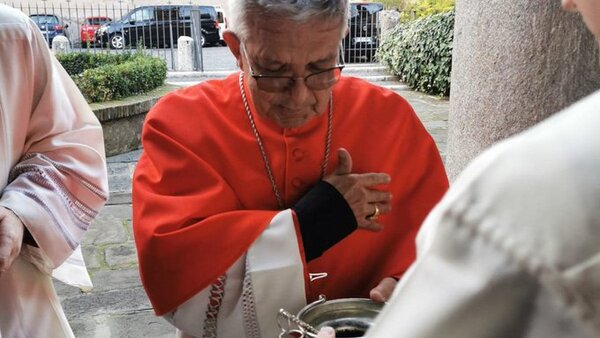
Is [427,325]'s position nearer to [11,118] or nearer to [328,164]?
[328,164]

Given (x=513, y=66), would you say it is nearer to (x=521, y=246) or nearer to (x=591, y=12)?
(x=591, y=12)

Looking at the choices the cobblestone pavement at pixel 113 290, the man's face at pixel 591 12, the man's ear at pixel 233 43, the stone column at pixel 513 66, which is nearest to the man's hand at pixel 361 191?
the man's ear at pixel 233 43

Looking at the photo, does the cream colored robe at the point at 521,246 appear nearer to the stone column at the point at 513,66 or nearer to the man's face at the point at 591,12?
the man's face at the point at 591,12

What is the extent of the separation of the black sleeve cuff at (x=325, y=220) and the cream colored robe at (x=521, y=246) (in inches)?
43.2

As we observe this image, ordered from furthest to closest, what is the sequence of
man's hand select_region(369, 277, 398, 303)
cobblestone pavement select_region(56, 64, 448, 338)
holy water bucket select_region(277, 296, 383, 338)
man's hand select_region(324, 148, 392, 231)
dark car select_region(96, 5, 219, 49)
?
1. dark car select_region(96, 5, 219, 49)
2. cobblestone pavement select_region(56, 64, 448, 338)
3. man's hand select_region(324, 148, 392, 231)
4. man's hand select_region(369, 277, 398, 303)
5. holy water bucket select_region(277, 296, 383, 338)

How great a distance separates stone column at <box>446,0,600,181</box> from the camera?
2.86 m

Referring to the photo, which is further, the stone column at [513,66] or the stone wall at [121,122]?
the stone wall at [121,122]

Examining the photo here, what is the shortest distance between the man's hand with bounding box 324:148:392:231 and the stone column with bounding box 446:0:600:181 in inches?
57.2

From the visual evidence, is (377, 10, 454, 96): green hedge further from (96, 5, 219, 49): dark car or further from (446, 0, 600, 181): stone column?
(446, 0, 600, 181): stone column

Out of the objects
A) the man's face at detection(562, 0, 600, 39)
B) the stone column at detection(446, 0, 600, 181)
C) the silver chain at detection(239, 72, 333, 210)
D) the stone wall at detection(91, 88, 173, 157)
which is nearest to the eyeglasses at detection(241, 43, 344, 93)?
the silver chain at detection(239, 72, 333, 210)

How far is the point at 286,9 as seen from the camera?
167 centimetres

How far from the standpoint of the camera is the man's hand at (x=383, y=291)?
1.59m

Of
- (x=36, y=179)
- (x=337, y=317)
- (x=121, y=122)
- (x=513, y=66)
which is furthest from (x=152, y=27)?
(x=337, y=317)

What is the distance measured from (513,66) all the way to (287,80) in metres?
1.58
